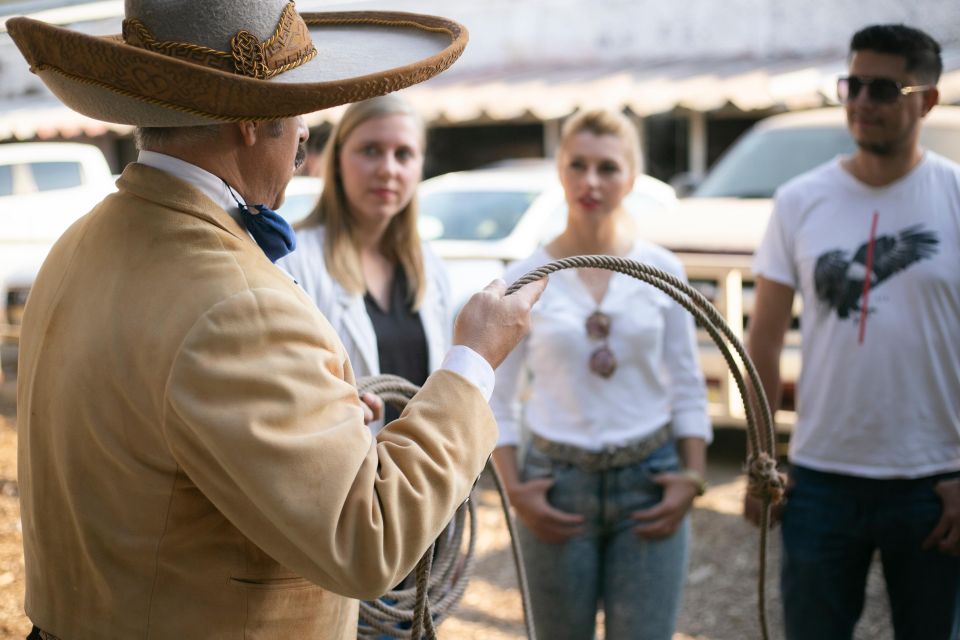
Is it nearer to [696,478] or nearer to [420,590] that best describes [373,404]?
[420,590]

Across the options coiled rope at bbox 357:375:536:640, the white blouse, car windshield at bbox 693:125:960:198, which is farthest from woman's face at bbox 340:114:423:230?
car windshield at bbox 693:125:960:198

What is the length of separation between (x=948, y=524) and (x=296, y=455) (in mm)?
2014

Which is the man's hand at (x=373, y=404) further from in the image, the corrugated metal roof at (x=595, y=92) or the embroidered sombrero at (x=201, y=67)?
the corrugated metal roof at (x=595, y=92)

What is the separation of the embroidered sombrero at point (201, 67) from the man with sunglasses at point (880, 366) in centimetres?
161

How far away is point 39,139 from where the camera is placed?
57.8ft

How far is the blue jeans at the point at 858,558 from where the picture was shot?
8.91 ft

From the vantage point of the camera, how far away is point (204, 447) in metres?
1.36

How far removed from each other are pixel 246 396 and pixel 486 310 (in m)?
0.46

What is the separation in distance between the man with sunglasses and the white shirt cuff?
1.55m

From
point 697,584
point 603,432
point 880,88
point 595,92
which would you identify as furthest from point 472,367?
point 595,92

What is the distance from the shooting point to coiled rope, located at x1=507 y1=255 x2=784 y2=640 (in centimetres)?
188

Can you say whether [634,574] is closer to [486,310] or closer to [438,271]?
[438,271]

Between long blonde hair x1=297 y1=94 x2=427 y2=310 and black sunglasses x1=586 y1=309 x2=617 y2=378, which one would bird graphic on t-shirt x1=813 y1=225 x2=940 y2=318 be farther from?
long blonde hair x1=297 y1=94 x2=427 y2=310

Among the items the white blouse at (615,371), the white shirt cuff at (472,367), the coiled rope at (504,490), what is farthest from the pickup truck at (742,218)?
the white shirt cuff at (472,367)
